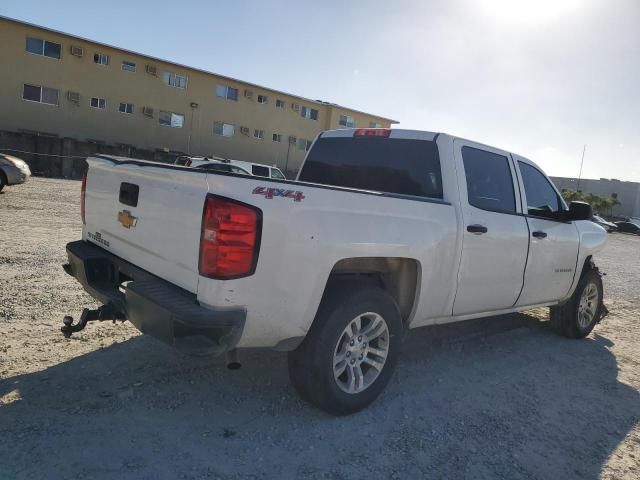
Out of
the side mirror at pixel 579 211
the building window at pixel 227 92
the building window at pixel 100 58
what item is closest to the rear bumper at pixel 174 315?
the side mirror at pixel 579 211

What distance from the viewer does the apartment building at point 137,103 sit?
27594 millimetres

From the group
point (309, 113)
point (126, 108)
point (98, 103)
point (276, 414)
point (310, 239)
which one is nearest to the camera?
point (310, 239)

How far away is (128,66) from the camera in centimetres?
3078

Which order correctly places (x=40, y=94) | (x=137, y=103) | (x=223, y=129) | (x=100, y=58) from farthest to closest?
(x=223, y=129) < (x=137, y=103) < (x=100, y=58) < (x=40, y=94)

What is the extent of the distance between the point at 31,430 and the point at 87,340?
4.76 ft

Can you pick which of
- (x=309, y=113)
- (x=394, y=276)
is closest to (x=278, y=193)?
(x=394, y=276)

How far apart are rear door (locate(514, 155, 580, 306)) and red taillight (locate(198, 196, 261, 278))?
3.18 metres

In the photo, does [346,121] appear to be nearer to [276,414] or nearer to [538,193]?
[538,193]

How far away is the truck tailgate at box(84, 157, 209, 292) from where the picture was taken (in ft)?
9.25

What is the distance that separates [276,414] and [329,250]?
4.09ft

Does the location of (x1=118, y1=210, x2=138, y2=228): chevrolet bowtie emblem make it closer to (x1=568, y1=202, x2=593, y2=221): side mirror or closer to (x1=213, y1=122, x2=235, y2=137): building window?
(x1=568, y1=202, x2=593, y2=221): side mirror

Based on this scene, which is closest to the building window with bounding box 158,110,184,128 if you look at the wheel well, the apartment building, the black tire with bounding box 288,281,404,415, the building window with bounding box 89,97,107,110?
the apartment building

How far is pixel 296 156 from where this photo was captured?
131 feet

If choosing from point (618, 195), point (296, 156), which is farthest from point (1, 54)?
point (618, 195)
